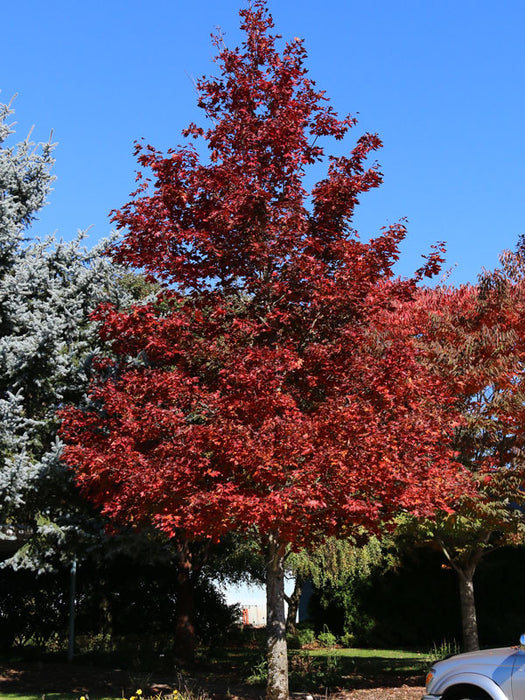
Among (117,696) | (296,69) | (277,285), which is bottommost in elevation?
(117,696)

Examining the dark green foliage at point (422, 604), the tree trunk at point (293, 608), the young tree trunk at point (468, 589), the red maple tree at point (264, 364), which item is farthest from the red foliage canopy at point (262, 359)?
the tree trunk at point (293, 608)

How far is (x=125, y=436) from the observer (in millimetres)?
9852

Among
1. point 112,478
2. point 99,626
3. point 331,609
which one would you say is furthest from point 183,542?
point 331,609

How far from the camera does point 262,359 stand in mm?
9500

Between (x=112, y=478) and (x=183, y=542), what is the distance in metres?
7.28

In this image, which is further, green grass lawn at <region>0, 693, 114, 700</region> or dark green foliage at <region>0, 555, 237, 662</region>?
dark green foliage at <region>0, 555, 237, 662</region>

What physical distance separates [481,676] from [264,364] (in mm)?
4535

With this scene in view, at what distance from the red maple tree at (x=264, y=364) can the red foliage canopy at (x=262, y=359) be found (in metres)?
0.03

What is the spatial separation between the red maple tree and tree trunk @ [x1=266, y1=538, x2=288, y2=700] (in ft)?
0.08

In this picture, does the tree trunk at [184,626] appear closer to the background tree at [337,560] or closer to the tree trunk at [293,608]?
the background tree at [337,560]

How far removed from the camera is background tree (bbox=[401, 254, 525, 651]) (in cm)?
1310

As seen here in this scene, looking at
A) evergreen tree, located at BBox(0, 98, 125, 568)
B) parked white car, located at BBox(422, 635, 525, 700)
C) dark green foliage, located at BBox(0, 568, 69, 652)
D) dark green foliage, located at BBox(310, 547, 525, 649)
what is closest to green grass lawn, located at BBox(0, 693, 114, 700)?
evergreen tree, located at BBox(0, 98, 125, 568)

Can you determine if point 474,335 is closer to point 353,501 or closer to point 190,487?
point 353,501

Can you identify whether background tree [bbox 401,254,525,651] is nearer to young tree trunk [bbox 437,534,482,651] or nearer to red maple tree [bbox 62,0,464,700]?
young tree trunk [bbox 437,534,482,651]
